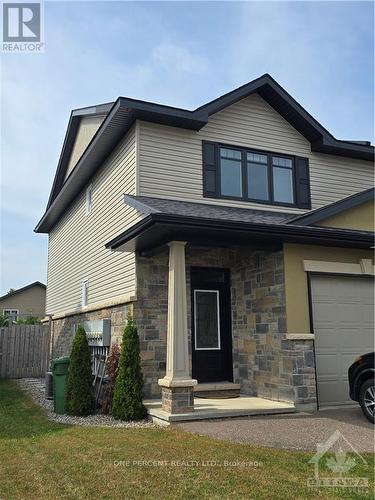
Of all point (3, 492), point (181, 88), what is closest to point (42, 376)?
point (181, 88)

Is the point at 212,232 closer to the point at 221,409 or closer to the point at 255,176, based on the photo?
the point at 221,409

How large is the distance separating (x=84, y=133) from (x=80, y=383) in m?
9.30

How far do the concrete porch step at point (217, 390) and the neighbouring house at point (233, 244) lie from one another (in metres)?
0.09

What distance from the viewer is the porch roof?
24.7 feet

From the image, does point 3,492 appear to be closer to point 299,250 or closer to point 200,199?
point 299,250

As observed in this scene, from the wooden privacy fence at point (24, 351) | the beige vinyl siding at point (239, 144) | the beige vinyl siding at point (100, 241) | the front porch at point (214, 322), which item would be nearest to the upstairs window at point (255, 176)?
the beige vinyl siding at point (239, 144)

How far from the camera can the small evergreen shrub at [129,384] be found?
7.92 m

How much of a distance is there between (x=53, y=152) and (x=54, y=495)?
16.4m

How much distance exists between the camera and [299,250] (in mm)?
8961

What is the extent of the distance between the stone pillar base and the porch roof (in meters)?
2.51

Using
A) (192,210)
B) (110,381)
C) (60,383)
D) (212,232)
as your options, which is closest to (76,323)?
(60,383)

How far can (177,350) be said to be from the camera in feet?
25.2

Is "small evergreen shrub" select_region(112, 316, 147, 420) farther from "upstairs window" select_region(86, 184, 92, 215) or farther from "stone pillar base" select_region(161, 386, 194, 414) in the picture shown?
"upstairs window" select_region(86, 184, 92, 215)

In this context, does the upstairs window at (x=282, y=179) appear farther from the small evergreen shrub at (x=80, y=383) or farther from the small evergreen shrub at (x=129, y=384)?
the small evergreen shrub at (x=80, y=383)
